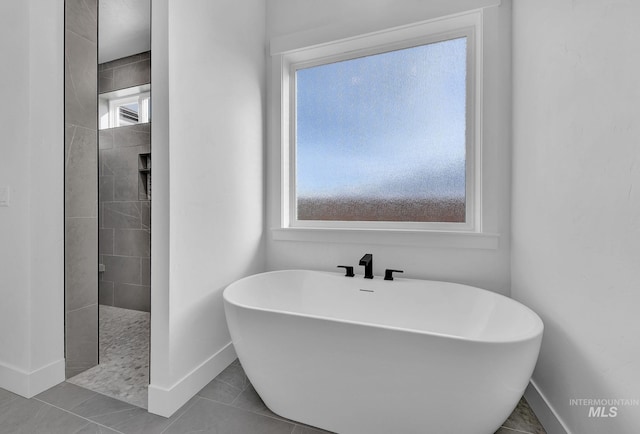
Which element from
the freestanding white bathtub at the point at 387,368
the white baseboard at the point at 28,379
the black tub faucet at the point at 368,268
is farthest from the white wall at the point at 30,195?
the black tub faucet at the point at 368,268

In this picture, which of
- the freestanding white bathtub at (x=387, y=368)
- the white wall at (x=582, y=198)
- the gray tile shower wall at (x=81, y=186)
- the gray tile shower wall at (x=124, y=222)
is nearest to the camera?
the white wall at (x=582, y=198)

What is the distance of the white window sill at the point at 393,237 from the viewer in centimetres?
167

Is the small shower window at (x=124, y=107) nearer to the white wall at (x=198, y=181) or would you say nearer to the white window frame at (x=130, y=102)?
the white window frame at (x=130, y=102)

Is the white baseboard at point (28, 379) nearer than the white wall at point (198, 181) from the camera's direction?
No

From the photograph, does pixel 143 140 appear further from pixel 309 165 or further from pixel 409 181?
pixel 409 181

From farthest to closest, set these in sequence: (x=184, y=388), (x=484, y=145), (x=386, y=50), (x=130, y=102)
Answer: (x=130, y=102) → (x=386, y=50) → (x=484, y=145) → (x=184, y=388)

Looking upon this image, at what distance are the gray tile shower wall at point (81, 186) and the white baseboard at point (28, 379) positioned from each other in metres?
0.08

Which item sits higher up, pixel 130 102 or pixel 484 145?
pixel 130 102

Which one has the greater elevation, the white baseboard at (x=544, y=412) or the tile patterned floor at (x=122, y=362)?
the white baseboard at (x=544, y=412)

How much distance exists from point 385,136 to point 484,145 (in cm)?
64

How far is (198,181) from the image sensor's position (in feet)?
4.93

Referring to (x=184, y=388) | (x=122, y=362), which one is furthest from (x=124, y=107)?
(x=184, y=388)

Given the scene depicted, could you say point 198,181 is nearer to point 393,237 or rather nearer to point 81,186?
point 81,186

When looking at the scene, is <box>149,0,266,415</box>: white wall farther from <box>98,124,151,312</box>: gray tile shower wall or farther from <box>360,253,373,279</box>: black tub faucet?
<box>98,124,151,312</box>: gray tile shower wall
